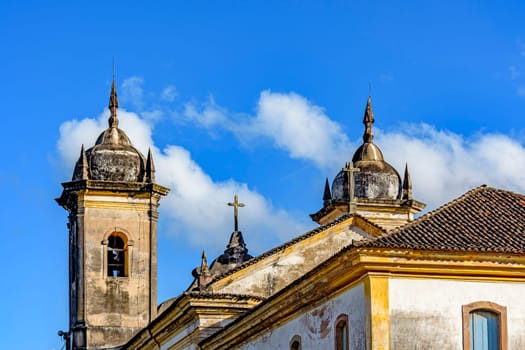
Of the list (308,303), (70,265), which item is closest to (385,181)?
(70,265)

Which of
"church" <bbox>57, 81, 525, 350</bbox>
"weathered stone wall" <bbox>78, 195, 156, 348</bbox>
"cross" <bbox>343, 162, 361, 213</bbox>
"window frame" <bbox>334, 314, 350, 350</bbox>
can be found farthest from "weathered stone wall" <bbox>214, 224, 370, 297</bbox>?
"window frame" <bbox>334, 314, 350, 350</bbox>

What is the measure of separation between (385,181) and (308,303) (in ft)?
60.6

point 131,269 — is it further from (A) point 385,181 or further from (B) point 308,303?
(B) point 308,303

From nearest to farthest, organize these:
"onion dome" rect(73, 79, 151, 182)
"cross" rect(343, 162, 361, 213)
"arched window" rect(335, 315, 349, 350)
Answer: "arched window" rect(335, 315, 349, 350)
"cross" rect(343, 162, 361, 213)
"onion dome" rect(73, 79, 151, 182)

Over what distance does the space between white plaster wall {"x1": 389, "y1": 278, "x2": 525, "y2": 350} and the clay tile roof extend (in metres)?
0.68

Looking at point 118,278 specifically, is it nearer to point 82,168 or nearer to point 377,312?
point 82,168

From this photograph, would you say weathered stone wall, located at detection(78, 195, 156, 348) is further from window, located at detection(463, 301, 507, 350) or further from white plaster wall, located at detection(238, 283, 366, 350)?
window, located at detection(463, 301, 507, 350)

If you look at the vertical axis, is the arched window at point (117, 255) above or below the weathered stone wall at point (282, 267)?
above

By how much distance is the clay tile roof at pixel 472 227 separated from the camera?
28906 mm

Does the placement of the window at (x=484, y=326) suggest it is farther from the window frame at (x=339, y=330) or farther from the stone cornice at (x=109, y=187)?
the stone cornice at (x=109, y=187)

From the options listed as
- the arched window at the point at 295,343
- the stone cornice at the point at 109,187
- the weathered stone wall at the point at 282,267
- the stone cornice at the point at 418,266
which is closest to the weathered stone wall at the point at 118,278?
the stone cornice at the point at 109,187

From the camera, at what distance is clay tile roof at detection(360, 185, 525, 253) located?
28906 millimetres

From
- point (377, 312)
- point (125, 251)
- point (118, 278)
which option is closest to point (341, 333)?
point (377, 312)

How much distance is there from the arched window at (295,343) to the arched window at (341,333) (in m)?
2.49
